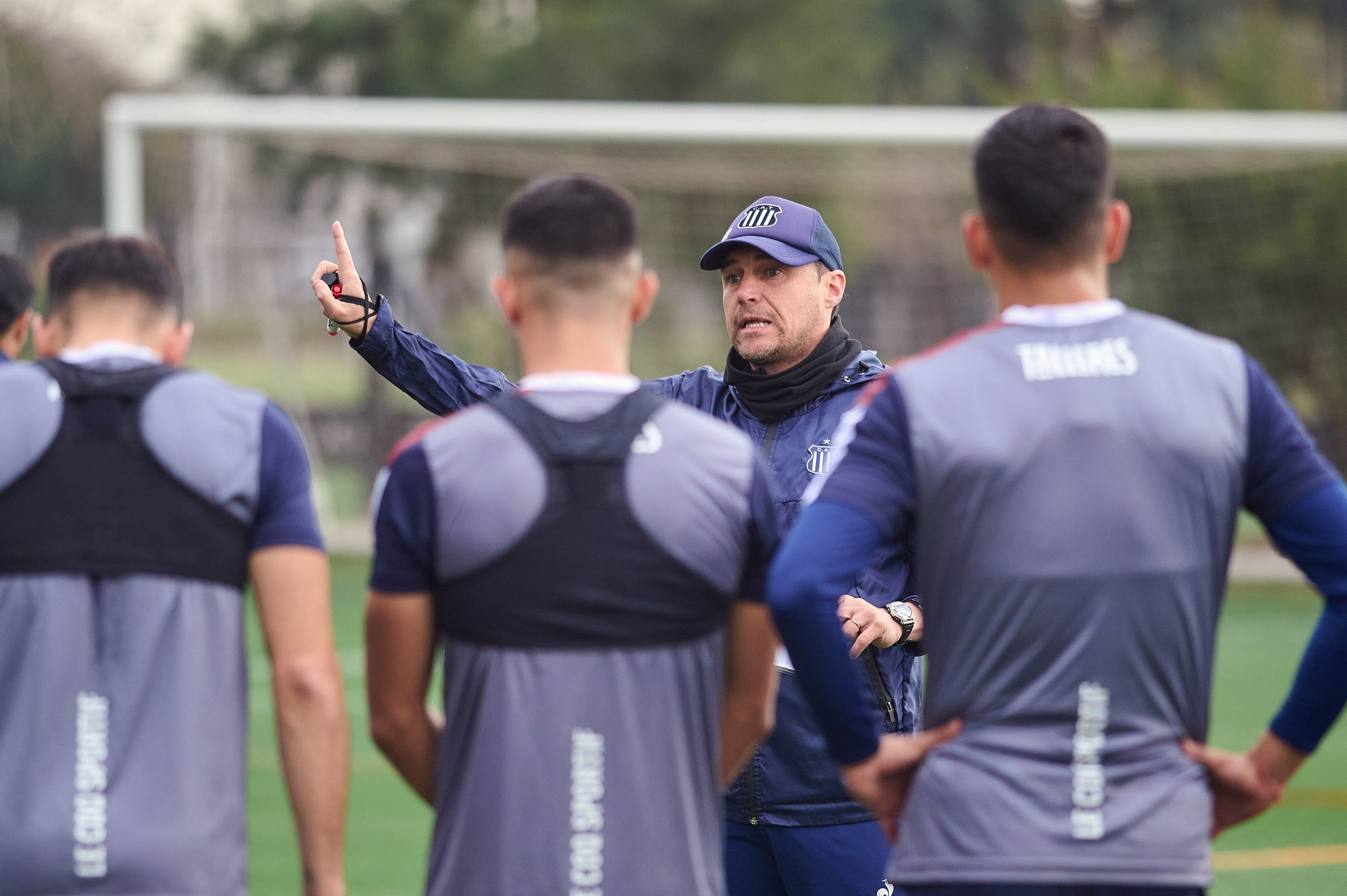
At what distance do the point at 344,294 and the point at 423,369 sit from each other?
0.29 m

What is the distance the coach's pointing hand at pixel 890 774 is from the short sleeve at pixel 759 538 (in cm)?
33

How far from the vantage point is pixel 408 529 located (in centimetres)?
262

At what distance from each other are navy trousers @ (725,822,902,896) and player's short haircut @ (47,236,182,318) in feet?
6.72

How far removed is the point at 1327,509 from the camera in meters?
2.72

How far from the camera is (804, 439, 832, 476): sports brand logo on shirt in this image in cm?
422

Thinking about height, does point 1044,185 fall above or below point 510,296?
above

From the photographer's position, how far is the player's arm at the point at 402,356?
4180 millimetres

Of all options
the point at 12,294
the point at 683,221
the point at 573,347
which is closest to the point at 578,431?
the point at 573,347

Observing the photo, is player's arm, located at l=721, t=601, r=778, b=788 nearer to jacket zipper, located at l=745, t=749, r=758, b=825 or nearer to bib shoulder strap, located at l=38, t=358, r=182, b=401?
bib shoulder strap, located at l=38, t=358, r=182, b=401

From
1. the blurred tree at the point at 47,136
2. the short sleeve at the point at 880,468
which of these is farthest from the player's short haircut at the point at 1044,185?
the blurred tree at the point at 47,136

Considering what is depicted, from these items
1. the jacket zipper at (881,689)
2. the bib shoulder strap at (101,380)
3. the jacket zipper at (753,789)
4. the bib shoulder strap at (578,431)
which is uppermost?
the bib shoulder strap at (101,380)

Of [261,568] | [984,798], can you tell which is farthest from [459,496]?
A: [984,798]

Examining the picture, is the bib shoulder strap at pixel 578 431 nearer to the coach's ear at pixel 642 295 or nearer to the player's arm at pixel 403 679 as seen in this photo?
the coach's ear at pixel 642 295

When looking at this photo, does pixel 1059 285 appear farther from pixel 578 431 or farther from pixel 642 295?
pixel 578 431
